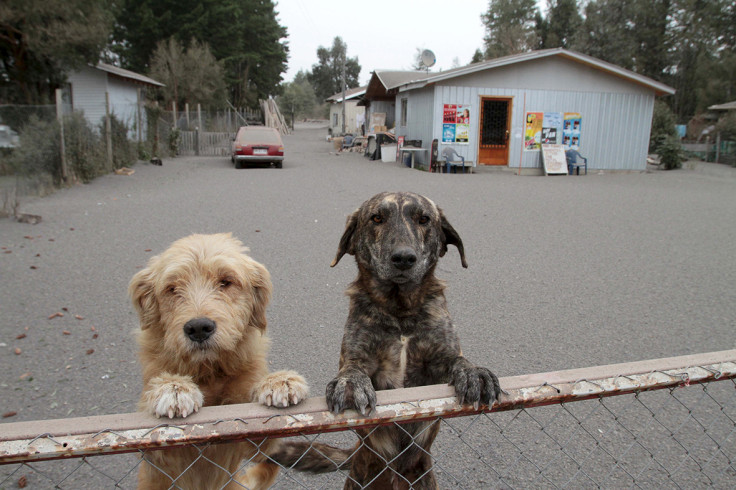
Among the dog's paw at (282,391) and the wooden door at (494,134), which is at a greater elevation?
the wooden door at (494,134)

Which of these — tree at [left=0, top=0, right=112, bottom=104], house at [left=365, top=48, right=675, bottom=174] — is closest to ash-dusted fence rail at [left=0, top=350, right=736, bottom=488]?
tree at [left=0, top=0, right=112, bottom=104]

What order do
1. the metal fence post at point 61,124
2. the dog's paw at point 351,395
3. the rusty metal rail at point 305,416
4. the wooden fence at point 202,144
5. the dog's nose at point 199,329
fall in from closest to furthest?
the rusty metal rail at point 305,416
the dog's paw at point 351,395
the dog's nose at point 199,329
the metal fence post at point 61,124
the wooden fence at point 202,144

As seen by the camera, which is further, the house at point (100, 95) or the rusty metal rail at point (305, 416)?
the house at point (100, 95)

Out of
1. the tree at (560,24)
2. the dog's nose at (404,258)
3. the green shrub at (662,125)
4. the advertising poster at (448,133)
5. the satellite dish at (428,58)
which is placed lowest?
the dog's nose at (404,258)

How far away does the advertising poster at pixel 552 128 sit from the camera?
2105 cm

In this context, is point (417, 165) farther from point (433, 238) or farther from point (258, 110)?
point (258, 110)

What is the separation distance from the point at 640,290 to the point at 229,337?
5.87m

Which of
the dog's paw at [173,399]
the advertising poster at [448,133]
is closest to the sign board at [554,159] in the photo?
the advertising poster at [448,133]

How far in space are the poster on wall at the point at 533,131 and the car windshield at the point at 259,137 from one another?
409 inches

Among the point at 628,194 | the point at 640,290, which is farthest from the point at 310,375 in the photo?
the point at 628,194

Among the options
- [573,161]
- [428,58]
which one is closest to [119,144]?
[428,58]

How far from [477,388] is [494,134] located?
21651mm

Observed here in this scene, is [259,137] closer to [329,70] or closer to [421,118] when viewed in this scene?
[421,118]

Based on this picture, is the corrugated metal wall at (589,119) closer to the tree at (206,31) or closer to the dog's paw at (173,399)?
the dog's paw at (173,399)
